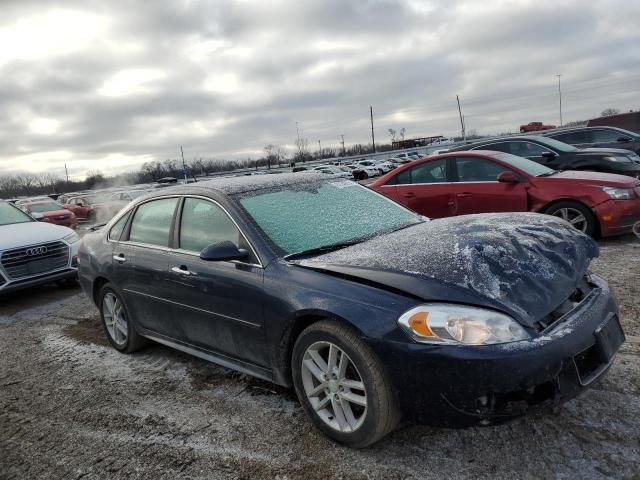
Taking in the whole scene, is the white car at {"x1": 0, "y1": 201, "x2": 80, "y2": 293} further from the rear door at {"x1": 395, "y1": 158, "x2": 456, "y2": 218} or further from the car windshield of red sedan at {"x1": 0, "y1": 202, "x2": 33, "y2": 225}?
the rear door at {"x1": 395, "y1": 158, "x2": 456, "y2": 218}

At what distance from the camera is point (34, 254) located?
7.07 meters

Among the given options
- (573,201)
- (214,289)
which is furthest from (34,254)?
(573,201)

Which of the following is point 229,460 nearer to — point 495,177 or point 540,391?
point 540,391

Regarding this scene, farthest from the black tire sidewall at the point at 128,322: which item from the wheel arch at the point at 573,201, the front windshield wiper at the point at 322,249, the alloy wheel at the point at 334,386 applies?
the wheel arch at the point at 573,201

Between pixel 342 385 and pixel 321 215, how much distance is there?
1.34 m

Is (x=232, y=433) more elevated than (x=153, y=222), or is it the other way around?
(x=153, y=222)

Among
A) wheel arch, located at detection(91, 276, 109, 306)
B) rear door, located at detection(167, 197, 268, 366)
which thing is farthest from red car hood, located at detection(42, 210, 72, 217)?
rear door, located at detection(167, 197, 268, 366)

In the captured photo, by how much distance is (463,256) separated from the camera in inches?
105

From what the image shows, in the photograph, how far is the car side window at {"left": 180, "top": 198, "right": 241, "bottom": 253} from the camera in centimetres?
341

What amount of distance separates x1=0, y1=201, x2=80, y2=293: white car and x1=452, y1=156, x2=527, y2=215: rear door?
18.5 ft

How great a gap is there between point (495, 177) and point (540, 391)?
537 centimetres

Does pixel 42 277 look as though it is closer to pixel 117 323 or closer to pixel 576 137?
pixel 117 323

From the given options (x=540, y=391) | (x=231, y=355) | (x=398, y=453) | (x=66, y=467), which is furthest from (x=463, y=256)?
(x=66, y=467)

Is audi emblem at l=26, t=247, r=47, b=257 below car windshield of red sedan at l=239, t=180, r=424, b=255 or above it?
below
